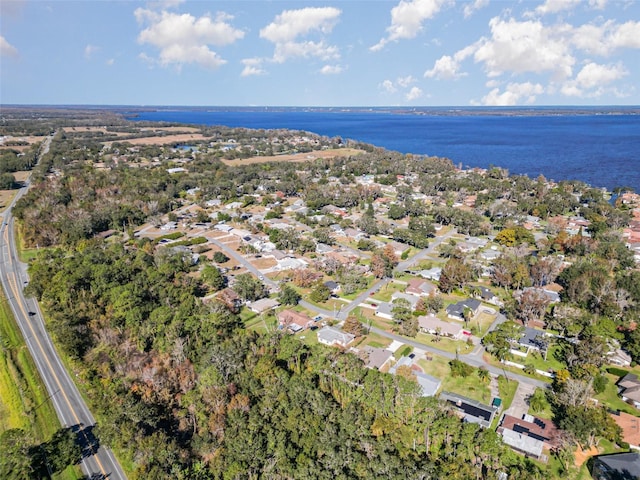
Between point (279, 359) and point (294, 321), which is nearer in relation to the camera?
point (279, 359)

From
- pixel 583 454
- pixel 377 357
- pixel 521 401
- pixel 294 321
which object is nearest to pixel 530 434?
pixel 583 454

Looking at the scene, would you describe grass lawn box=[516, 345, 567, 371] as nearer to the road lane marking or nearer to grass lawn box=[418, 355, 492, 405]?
grass lawn box=[418, 355, 492, 405]

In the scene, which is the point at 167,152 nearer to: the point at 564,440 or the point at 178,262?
the point at 178,262

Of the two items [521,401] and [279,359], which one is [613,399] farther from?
[279,359]

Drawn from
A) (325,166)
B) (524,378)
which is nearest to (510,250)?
(524,378)

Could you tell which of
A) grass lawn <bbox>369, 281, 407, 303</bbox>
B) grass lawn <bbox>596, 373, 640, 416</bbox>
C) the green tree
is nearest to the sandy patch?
grass lawn <bbox>596, 373, 640, 416</bbox>
